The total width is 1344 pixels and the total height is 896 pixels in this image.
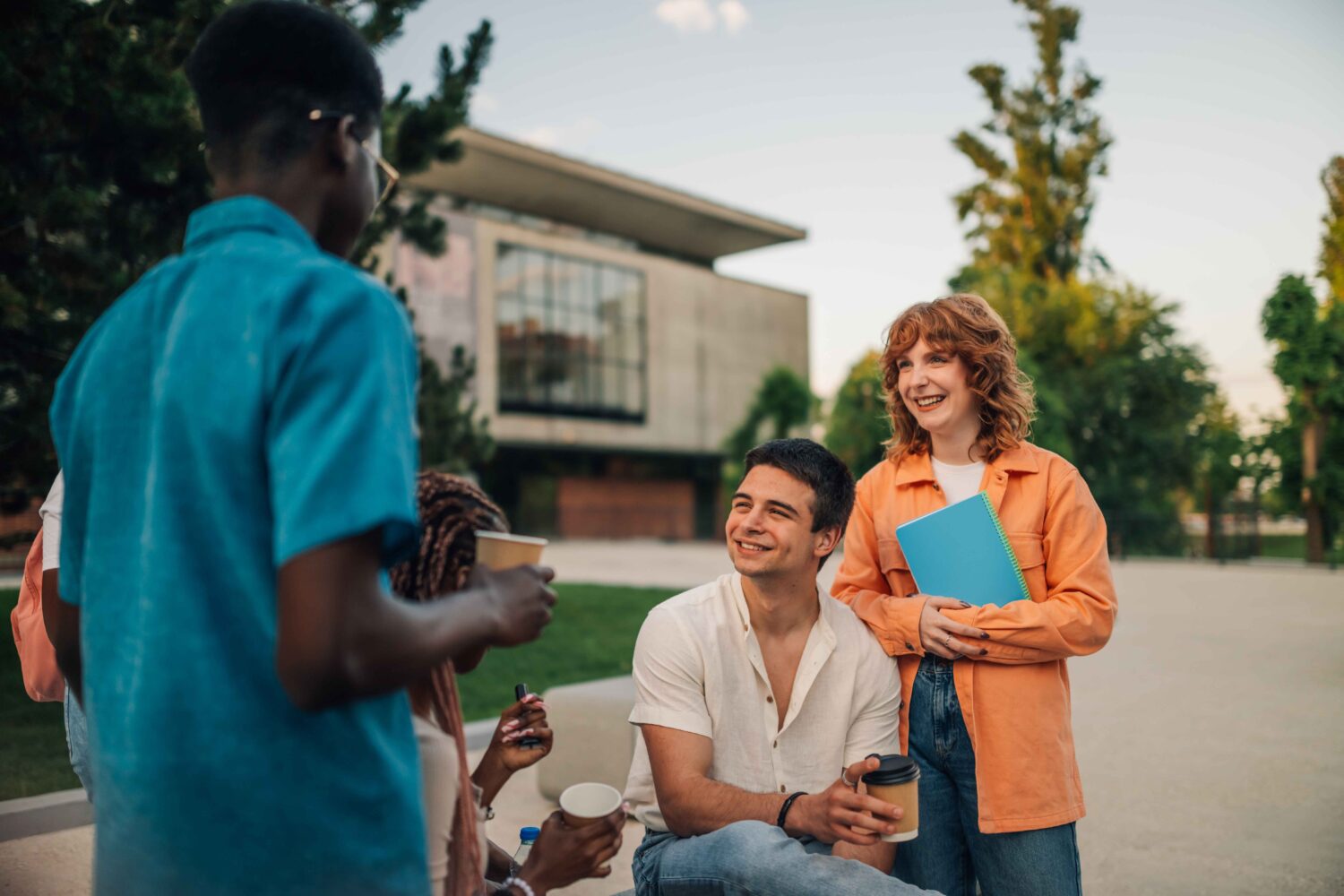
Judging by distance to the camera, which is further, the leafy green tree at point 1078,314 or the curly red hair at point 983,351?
the leafy green tree at point 1078,314

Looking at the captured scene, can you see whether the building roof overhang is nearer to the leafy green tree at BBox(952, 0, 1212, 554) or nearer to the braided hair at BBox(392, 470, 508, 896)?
the leafy green tree at BBox(952, 0, 1212, 554)

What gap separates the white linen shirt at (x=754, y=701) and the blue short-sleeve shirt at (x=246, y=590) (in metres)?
1.44

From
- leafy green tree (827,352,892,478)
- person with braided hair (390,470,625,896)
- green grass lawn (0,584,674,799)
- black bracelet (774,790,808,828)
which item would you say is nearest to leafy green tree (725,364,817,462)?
leafy green tree (827,352,892,478)

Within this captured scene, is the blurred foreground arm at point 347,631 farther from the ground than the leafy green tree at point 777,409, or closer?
closer

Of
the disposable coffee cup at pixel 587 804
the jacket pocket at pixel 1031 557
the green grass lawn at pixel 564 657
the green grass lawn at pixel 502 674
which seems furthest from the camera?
the green grass lawn at pixel 564 657

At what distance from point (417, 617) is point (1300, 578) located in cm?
2142

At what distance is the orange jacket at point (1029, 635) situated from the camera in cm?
246

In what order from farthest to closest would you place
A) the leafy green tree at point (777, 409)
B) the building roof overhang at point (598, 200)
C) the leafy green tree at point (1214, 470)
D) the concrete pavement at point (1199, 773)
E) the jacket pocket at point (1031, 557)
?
1. the leafy green tree at point (777, 409)
2. the building roof overhang at point (598, 200)
3. the leafy green tree at point (1214, 470)
4. the concrete pavement at point (1199, 773)
5. the jacket pocket at point (1031, 557)

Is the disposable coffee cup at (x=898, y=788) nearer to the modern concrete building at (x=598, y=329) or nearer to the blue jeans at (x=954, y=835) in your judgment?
the blue jeans at (x=954, y=835)

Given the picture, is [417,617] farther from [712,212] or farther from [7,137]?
[712,212]

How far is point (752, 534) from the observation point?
2.61 meters

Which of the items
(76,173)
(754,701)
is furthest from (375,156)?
(76,173)

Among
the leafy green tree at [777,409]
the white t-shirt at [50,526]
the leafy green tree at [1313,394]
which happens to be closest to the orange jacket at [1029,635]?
the white t-shirt at [50,526]

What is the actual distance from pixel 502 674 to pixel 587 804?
687 cm
